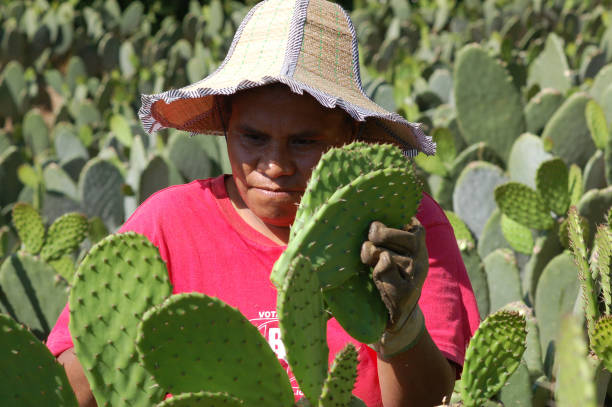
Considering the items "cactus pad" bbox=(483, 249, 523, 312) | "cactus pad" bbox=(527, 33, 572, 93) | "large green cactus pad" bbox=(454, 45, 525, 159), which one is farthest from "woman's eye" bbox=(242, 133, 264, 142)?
"cactus pad" bbox=(527, 33, 572, 93)

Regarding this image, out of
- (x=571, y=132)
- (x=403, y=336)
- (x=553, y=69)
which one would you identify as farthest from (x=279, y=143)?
(x=553, y=69)

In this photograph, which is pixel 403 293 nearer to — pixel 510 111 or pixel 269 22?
pixel 269 22

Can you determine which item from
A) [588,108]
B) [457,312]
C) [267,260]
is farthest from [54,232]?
[588,108]

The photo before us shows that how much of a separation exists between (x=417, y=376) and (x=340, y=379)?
1.53 feet

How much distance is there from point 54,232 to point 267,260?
1.03 meters

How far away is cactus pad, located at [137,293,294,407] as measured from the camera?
38.2 inches

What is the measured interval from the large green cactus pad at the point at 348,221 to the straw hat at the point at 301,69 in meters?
0.39

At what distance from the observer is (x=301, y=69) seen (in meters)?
1.65

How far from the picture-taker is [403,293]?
1.17 m

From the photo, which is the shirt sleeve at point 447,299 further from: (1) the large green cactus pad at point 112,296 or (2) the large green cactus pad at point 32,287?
(2) the large green cactus pad at point 32,287

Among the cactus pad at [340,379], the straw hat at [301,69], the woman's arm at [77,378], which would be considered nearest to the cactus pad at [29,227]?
the straw hat at [301,69]

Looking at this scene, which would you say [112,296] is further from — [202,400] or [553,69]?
[553,69]

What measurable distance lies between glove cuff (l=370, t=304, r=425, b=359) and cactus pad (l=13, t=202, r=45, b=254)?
153 cm

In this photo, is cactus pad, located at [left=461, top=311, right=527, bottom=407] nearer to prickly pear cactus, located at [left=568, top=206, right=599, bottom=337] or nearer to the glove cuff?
the glove cuff
